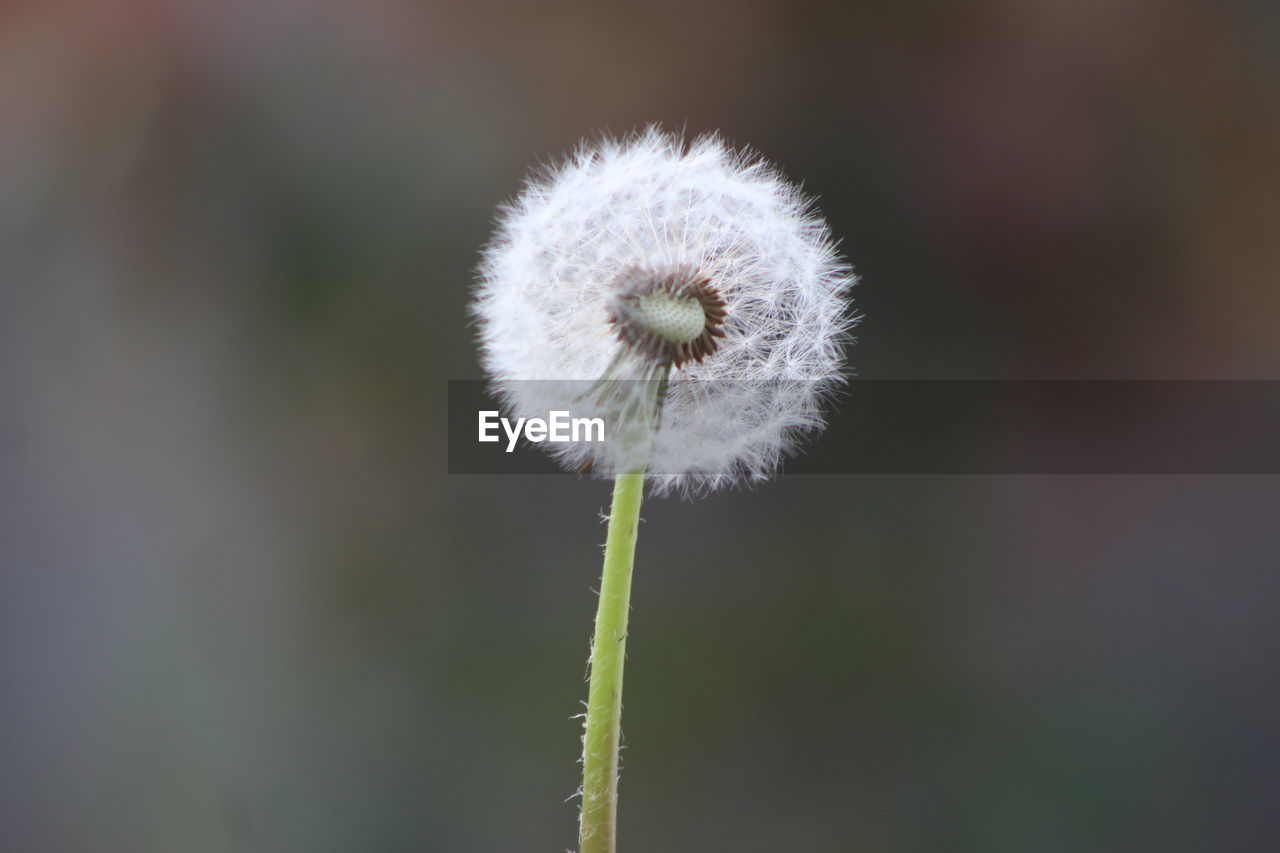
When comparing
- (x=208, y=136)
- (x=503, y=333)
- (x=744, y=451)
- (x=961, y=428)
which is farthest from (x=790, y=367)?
(x=208, y=136)

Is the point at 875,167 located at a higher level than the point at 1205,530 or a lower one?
higher

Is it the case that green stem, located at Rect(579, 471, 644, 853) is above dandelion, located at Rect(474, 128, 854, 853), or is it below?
below

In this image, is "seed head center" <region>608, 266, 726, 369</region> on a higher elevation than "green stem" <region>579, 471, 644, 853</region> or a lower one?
higher

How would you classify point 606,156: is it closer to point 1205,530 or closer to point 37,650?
point 1205,530

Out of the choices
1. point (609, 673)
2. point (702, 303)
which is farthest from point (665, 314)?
point (609, 673)

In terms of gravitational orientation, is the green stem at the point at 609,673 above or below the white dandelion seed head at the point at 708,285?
below
